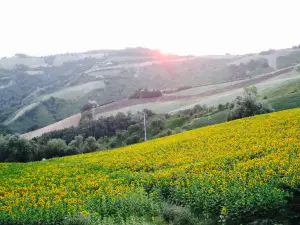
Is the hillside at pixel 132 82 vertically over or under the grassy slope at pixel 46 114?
over

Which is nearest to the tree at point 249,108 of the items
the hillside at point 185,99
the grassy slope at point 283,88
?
the grassy slope at point 283,88

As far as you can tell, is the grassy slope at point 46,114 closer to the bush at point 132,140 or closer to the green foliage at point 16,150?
the bush at point 132,140

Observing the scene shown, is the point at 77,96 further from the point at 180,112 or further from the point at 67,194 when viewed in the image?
the point at 67,194

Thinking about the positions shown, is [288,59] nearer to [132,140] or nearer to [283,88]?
[283,88]

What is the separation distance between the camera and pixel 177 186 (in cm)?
1670

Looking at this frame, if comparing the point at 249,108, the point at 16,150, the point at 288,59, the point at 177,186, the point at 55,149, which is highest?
A: the point at 288,59

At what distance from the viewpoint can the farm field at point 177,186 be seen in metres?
13.7

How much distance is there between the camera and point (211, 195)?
1482 centimetres

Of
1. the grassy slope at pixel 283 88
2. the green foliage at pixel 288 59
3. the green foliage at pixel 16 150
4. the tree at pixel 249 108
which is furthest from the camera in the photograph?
the green foliage at pixel 288 59

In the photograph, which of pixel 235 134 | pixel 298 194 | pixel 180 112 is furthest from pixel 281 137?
pixel 180 112

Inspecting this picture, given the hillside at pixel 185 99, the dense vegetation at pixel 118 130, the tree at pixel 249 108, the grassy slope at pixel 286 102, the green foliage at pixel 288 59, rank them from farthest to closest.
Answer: the green foliage at pixel 288 59
the hillside at pixel 185 99
the grassy slope at pixel 286 102
the dense vegetation at pixel 118 130
the tree at pixel 249 108

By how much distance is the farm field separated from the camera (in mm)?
13719

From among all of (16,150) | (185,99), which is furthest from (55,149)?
(185,99)

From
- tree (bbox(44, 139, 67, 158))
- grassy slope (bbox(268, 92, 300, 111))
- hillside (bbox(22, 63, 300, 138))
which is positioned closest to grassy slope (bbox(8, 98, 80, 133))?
hillside (bbox(22, 63, 300, 138))
